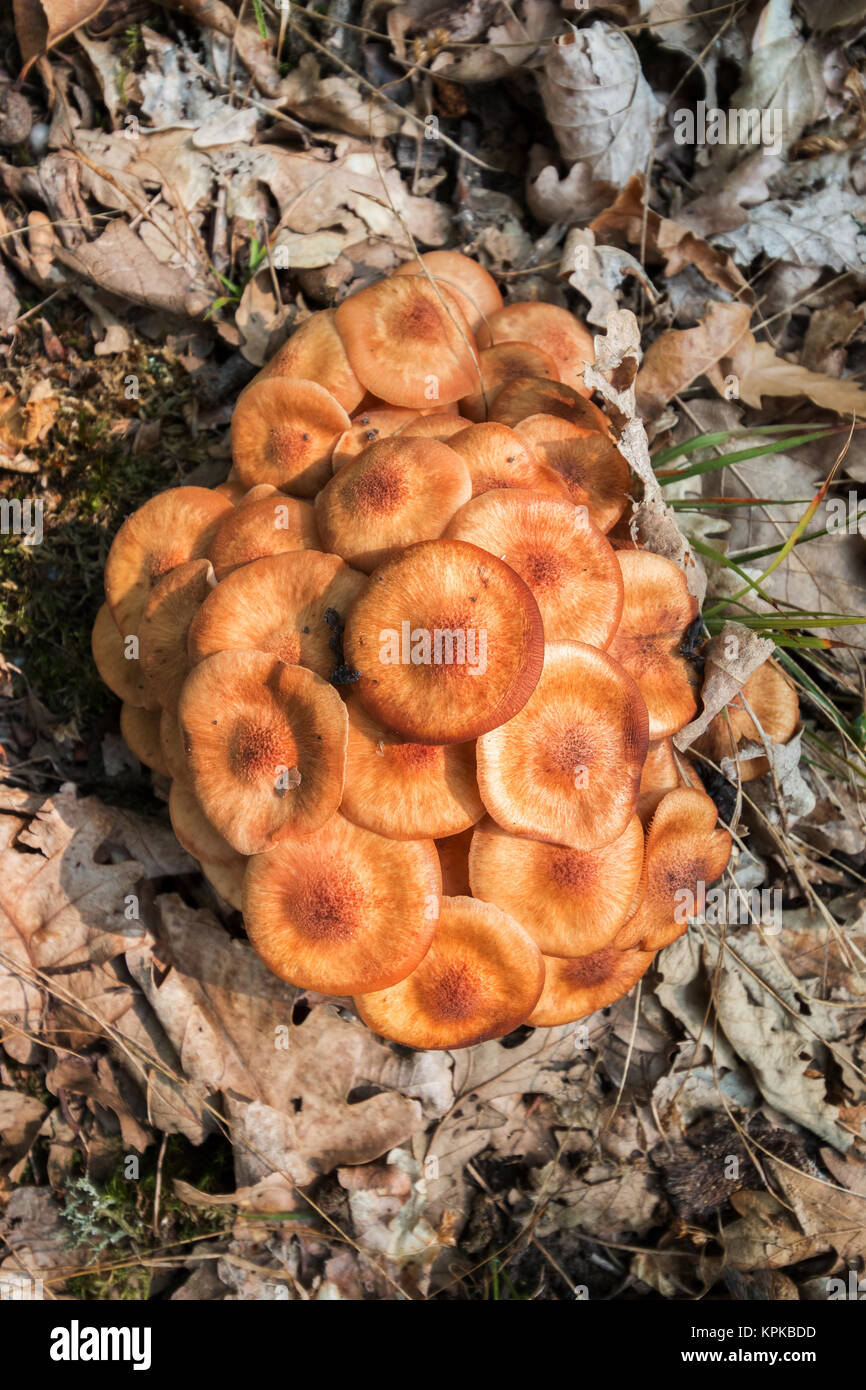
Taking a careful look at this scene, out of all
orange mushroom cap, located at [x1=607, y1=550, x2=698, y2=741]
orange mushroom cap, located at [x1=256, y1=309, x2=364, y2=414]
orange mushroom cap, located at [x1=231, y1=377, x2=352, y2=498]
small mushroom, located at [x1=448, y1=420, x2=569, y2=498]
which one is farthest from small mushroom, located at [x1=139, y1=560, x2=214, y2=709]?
orange mushroom cap, located at [x1=607, y1=550, x2=698, y2=741]

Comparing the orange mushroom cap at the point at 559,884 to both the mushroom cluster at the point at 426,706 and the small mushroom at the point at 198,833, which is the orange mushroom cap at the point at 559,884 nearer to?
the mushroom cluster at the point at 426,706

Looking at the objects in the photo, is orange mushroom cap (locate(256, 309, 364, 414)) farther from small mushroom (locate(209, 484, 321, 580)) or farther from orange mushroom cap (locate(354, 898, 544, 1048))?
orange mushroom cap (locate(354, 898, 544, 1048))

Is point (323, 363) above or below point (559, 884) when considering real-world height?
above

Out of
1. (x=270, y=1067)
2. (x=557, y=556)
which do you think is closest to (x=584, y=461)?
(x=557, y=556)

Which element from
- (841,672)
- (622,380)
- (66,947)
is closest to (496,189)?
(622,380)

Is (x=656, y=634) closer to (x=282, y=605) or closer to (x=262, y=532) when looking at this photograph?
(x=282, y=605)

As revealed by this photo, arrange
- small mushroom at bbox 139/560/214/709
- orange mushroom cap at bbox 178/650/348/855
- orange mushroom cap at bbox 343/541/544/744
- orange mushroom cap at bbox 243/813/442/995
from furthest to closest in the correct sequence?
small mushroom at bbox 139/560/214/709, orange mushroom cap at bbox 243/813/442/995, orange mushroom cap at bbox 178/650/348/855, orange mushroom cap at bbox 343/541/544/744

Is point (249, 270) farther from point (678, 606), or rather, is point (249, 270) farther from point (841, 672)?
point (841, 672)
